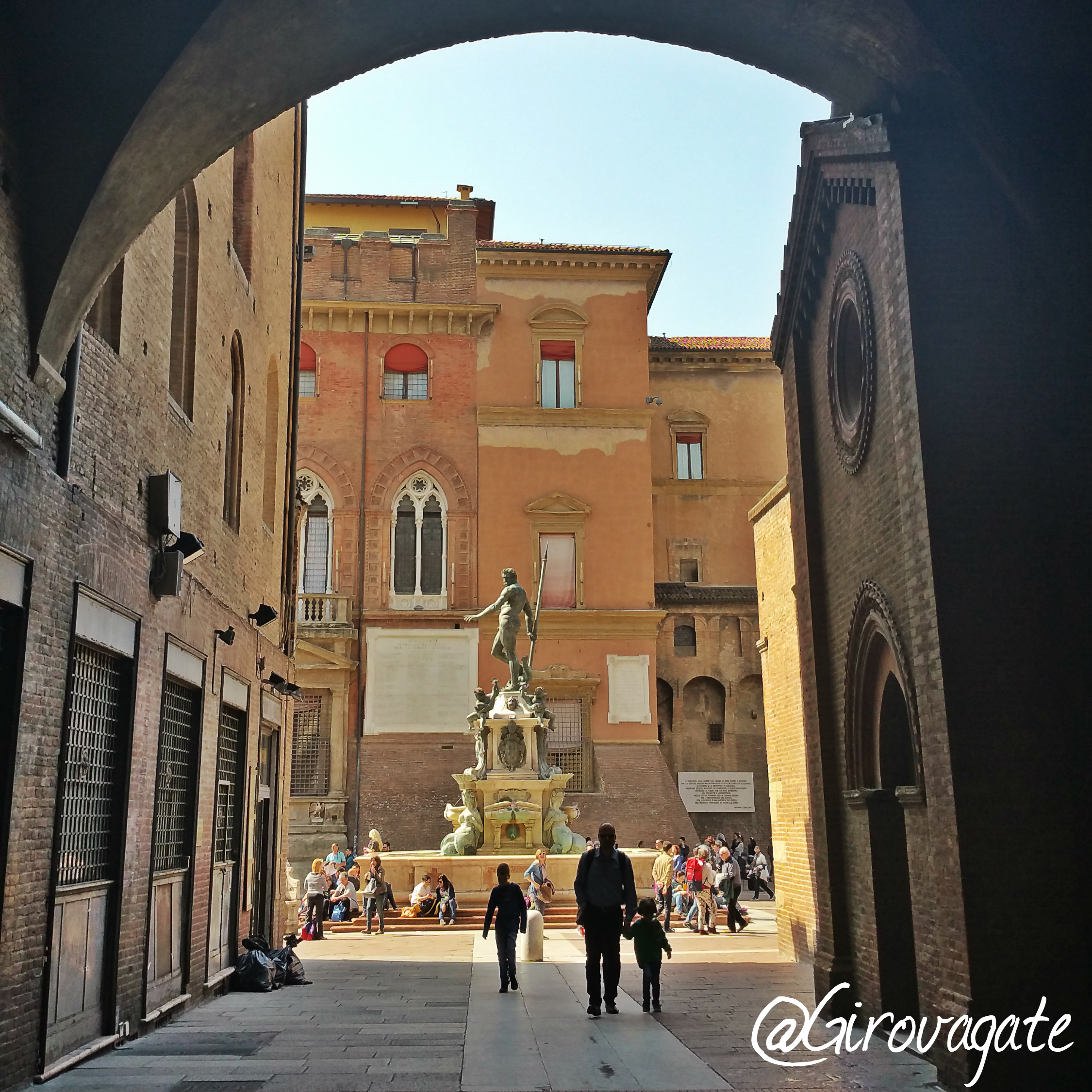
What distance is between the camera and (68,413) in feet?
27.3

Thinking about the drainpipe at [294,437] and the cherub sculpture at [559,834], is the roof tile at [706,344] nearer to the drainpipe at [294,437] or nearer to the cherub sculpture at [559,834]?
the cherub sculpture at [559,834]

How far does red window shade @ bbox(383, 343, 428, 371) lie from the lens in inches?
1460

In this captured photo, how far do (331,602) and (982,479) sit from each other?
28504 mm

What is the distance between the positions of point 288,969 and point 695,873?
354 inches

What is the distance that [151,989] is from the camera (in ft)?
33.4

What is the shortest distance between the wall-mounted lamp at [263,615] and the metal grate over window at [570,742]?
2028cm

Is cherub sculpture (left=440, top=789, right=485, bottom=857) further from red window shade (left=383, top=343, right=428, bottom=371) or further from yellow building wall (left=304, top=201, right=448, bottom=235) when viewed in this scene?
yellow building wall (left=304, top=201, right=448, bottom=235)

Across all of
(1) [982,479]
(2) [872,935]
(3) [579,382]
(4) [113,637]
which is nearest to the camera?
(1) [982,479]

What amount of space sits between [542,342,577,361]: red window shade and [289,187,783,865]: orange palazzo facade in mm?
87

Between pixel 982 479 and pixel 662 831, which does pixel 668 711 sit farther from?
pixel 982 479

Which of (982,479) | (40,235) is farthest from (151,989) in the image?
(982,479)

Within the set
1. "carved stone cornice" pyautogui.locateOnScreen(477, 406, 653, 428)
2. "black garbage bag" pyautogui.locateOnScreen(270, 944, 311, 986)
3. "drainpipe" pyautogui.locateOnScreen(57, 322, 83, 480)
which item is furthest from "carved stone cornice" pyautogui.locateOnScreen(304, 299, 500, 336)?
"drainpipe" pyautogui.locateOnScreen(57, 322, 83, 480)

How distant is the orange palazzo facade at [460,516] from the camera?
33.6 metres

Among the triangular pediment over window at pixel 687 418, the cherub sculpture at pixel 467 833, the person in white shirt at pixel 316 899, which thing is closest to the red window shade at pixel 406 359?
the triangular pediment over window at pixel 687 418
